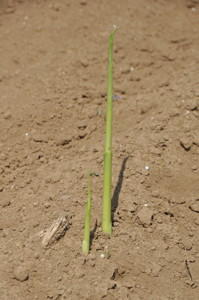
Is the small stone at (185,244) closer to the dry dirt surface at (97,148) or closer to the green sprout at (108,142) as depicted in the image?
the dry dirt surface at (97,148)

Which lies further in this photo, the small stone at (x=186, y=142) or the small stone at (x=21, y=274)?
the small stone at (x=186, y=142)

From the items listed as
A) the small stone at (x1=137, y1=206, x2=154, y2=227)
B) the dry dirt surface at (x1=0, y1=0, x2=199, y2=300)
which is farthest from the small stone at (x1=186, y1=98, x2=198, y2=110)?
the small stone at (x1=137, y1=206, x2=154, y2=227)

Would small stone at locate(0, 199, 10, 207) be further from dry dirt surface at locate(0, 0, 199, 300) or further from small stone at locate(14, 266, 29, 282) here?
small stone at locate(14, 266, 29, 282)

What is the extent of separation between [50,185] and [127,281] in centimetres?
64

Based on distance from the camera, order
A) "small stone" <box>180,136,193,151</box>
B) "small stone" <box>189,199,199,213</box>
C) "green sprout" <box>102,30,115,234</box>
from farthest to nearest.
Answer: "small stone" <box>180,136,193,151</box> < "small stone" <box>189,199,199,213</box> < "green sprout" <box>102,30,115,234</box>

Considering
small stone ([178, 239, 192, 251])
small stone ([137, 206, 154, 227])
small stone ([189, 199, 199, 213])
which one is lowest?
small stone ([178, 239, 192, 251])

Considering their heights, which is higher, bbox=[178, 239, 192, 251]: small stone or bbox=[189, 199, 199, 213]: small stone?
bbox=[189, 199, 199, 213]: small stone

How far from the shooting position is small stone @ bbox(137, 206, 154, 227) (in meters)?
2.10

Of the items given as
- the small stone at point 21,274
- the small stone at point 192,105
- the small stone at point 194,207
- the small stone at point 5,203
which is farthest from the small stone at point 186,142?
the small stone at point 21,274

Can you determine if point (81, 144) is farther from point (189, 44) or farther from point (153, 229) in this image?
point (189, 44)

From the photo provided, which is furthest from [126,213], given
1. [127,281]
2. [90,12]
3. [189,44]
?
[90,12]

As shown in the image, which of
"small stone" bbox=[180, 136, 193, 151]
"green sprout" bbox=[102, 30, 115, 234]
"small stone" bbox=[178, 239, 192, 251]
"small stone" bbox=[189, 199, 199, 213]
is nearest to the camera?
"green sprout" bbox=[102, 30, 115, 234]

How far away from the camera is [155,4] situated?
3902 mm

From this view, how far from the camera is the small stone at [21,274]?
192cm
